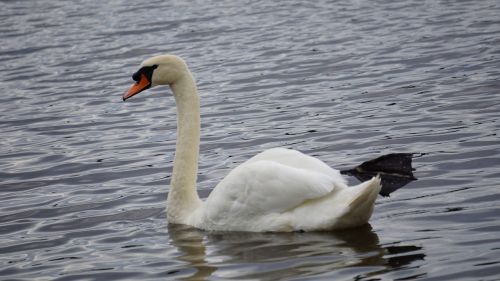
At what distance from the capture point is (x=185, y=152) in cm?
870

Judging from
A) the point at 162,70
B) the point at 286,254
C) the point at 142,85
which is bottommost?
the point at 286,254

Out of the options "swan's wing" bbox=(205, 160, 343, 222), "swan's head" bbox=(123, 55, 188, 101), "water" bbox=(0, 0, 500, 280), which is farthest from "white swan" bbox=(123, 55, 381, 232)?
"swan's head" bbox=(123, 55, 188, 101)

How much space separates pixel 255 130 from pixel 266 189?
4.27 meters

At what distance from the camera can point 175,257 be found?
24.8 ft

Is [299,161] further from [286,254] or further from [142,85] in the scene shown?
[142,85]

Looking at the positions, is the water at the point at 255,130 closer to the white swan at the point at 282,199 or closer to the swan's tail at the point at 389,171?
the white swan at the point at 282,199

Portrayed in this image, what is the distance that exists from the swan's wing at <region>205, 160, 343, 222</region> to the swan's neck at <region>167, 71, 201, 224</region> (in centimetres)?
67

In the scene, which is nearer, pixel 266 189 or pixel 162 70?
pixel 266 189

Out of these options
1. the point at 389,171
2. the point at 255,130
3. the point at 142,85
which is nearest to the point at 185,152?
the point at 142,85

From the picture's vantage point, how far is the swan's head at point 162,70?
8664mm

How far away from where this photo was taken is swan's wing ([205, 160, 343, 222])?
7402 mm

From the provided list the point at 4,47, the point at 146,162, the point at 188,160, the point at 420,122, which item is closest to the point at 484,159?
the point at 420,122

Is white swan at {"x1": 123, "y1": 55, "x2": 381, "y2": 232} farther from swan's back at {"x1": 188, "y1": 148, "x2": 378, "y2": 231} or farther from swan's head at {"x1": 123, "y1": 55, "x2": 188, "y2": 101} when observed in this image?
swan's head at {"x1": 123, "y1": 55, "x2": 188, "y2": 101}

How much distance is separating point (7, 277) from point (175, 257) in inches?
48.4
